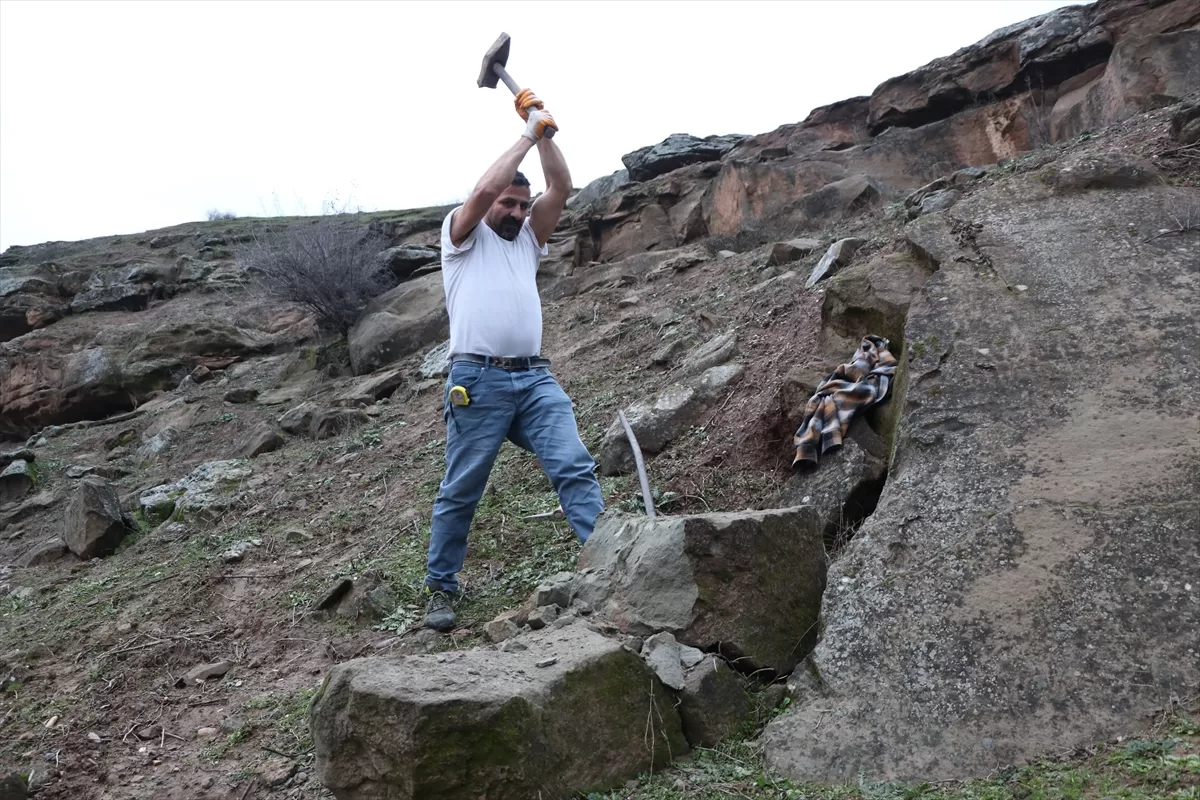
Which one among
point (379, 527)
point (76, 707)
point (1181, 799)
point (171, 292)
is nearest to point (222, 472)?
point (379, 527)

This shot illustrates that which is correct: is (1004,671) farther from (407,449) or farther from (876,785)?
(407,449)

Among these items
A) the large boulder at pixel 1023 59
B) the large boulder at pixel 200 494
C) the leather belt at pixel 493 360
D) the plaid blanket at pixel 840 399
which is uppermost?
the large boulder at pixel 1023 59

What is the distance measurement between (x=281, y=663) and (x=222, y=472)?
13.1 feet

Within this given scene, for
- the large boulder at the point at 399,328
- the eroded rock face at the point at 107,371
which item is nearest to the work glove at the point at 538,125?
the large boulder at the point at 399,328

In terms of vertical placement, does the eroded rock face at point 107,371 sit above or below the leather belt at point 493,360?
below

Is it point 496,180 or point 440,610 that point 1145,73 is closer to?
point 496,180

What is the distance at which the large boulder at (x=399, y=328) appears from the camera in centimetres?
1033

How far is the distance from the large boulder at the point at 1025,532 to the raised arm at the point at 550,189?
151cm

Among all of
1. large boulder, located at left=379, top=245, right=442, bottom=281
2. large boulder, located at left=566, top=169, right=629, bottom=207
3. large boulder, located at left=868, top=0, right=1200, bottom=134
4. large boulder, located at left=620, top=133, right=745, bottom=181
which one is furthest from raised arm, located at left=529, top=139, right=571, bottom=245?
large boulder, located at left=566, top=169, right=629, bottom=207

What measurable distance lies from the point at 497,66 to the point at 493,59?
0.04 meters

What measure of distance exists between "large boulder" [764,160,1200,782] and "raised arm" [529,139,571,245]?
4.95 ft

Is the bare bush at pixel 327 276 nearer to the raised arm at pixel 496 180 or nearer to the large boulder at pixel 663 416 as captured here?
the large boulder at pixel 663 416

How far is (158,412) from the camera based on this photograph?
11.1 meters

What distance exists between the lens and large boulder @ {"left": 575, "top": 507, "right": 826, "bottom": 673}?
2637mm
